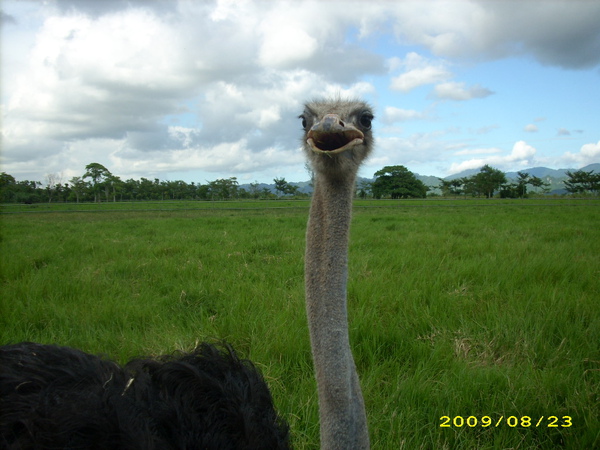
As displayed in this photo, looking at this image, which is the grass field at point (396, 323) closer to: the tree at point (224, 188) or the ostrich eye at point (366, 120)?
the ostrich eye at point (366, 120)

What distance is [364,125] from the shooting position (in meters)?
1.72

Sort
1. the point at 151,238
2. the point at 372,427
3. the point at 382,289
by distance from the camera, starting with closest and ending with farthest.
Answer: the point at 372,427 < the point at 382,289 < the point at 151,238

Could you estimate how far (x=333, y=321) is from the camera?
1.32 m

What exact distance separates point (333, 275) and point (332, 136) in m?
0.49

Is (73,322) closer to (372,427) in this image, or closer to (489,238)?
(372,427)

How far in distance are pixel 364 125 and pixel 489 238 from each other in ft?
19.5

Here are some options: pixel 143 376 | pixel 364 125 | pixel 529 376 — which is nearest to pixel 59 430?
pixel 143 376

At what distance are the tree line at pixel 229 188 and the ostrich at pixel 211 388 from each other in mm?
30405

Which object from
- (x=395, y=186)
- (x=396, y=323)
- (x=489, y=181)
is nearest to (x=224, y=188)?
(x=395, y=186)

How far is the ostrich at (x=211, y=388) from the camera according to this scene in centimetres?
124
